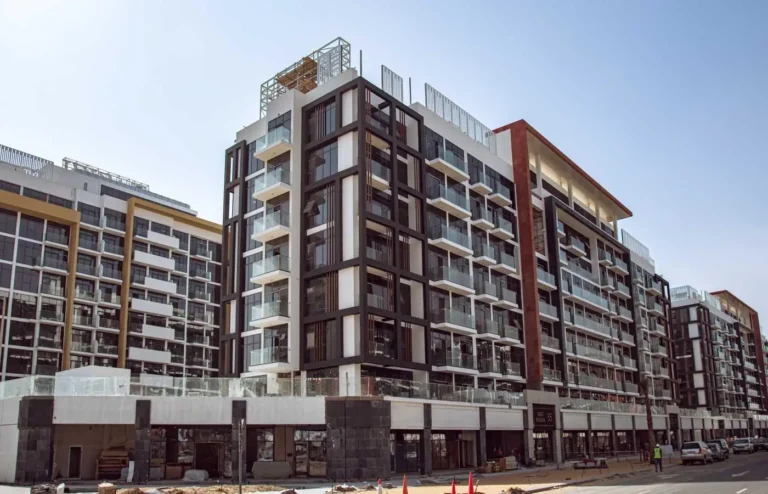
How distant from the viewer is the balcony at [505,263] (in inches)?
2539

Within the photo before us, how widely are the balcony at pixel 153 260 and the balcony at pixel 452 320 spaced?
40343 millimetres

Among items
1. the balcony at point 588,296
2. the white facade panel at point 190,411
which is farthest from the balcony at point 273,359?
the balcony at point 588,296

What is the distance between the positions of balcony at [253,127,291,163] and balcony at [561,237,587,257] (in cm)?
3500

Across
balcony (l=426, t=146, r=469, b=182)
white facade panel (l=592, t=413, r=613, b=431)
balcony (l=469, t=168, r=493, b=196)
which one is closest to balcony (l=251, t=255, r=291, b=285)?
balcony (l=426, t=146, r=469, b=182)

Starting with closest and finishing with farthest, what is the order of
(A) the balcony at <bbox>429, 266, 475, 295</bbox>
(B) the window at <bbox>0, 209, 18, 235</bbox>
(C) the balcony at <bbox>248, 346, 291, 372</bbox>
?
(C) the balcony at <bbox>248, 346, 291, 372</bbox> → (A) the balcony at <bbox>429, 266, 475, 295</bbox> → (B) the window at <bbox>0, 209, 18, 235</bbox>

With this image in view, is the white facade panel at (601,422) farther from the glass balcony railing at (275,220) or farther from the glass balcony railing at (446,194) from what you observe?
the glass balcony railing at (275,220)

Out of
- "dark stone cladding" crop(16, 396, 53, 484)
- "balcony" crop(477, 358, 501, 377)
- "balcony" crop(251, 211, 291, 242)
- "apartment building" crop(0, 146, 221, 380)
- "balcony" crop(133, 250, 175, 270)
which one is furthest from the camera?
"balcony" crop(133, 250, 175, 270)

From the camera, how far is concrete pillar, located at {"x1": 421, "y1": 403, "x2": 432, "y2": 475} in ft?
145

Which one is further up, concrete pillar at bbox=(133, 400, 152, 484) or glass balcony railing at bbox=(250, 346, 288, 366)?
glass balcony railing at bbox=(250, 346, 288, 366)

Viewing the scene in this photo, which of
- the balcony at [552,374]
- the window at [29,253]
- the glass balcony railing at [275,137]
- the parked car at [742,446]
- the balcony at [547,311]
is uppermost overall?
the glass balcony railing at [275,137]

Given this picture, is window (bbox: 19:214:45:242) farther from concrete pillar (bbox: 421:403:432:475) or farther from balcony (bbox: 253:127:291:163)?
concrete pillar (bbox: 421:403:432:475)

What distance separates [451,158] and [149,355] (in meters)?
41.3

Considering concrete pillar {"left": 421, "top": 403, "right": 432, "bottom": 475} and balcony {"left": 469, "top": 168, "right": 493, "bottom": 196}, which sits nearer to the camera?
concrete pillar {"left": 421, "top": 403, "right": 432, "bottom": 475}

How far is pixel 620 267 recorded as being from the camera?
9100 cm
